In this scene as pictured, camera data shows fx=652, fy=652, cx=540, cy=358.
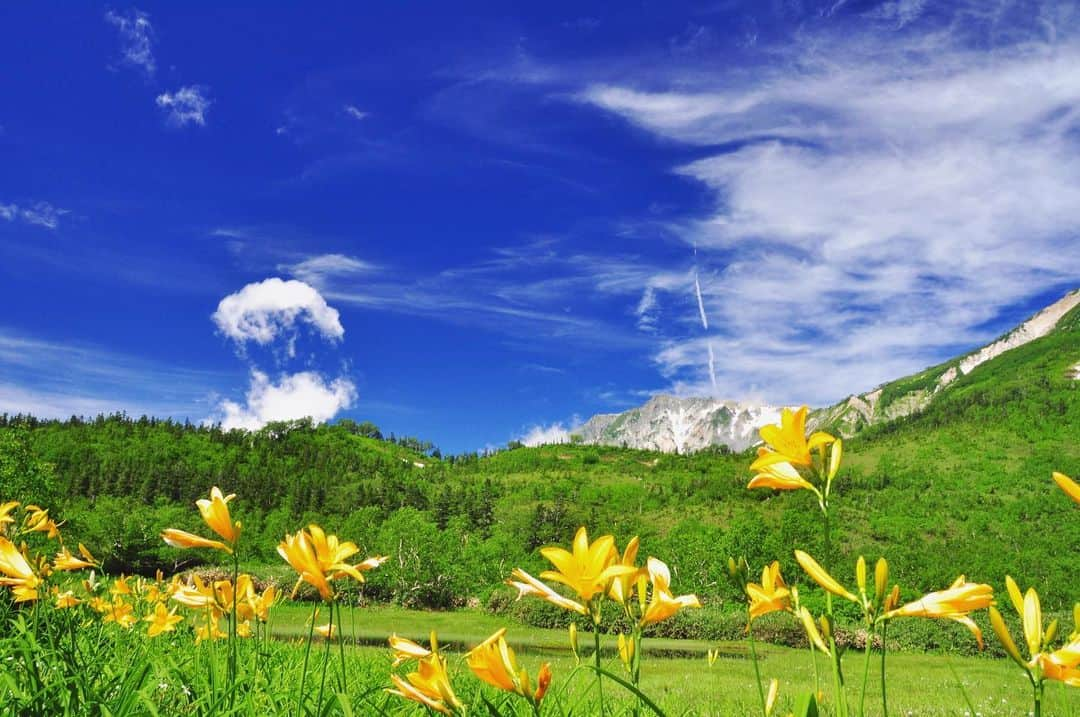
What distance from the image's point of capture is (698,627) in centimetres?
3491

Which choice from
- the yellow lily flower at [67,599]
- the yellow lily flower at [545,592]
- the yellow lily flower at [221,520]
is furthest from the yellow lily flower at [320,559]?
the yellow lily flower at [67,599]

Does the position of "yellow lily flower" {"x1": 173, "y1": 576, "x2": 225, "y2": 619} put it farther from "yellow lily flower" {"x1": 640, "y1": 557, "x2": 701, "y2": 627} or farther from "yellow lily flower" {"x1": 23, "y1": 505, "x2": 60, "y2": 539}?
"yellow lily flower" {"x1": 640, "y1": 557, "x2": 701, "y2": 627}

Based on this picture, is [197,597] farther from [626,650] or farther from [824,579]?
[824,579]

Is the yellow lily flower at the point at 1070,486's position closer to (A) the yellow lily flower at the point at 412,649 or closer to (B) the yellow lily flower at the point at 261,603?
(A) the yellow lily flower at the point at 412,649

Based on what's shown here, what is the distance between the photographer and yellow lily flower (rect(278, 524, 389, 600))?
1677 mm

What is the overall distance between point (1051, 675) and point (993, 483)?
387 ft

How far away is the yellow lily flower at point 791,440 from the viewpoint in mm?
1356

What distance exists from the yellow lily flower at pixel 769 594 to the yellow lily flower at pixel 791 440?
315mm

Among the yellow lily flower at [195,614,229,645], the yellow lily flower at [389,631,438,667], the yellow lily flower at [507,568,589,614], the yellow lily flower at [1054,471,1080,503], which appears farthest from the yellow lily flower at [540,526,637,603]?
the yellow lily flower at [195,614,229,645]

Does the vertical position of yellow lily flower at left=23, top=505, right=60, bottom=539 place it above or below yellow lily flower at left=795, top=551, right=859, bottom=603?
above

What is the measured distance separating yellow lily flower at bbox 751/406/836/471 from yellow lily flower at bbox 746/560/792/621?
315 mm

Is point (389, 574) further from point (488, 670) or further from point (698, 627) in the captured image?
point (488, 670)

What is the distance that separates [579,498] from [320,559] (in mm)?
104917

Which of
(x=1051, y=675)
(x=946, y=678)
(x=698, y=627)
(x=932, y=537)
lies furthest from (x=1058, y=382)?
(x=1051, y=675)
